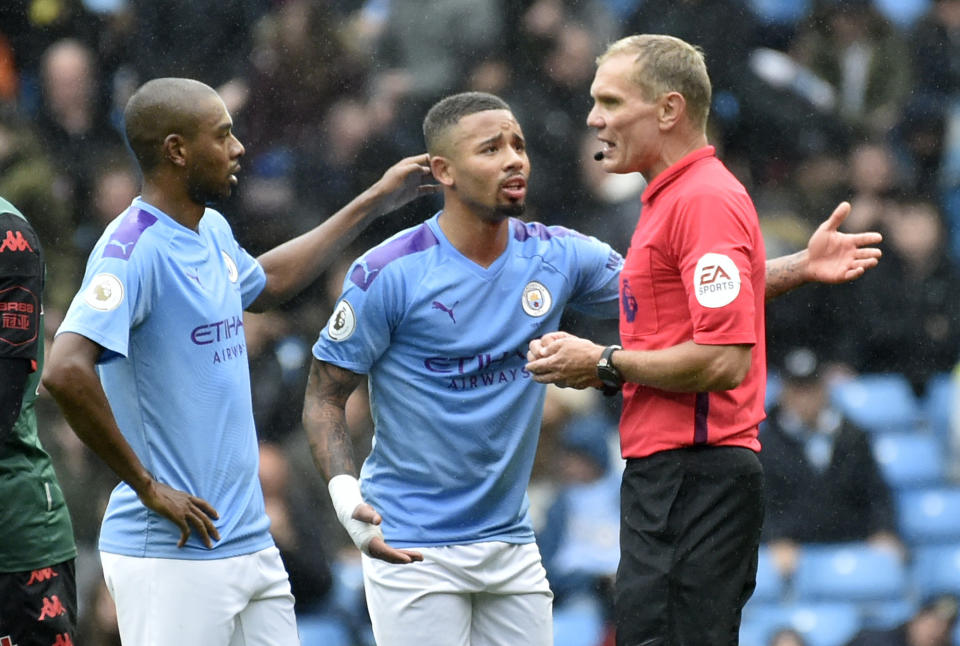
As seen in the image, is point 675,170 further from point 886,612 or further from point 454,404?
point 886,612

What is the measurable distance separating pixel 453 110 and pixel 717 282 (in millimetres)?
1193

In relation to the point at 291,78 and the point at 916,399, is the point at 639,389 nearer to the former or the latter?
the point at 916,399

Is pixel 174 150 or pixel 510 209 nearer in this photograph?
pixel 174 150

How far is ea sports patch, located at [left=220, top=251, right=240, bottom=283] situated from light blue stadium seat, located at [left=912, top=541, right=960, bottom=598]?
12.2 feet

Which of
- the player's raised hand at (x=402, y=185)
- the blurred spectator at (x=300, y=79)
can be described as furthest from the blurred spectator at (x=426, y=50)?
the player's raised hand at (x=402, y=185)

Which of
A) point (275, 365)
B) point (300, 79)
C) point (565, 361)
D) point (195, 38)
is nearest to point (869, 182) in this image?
point (300, 79)

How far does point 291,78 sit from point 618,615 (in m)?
4.04

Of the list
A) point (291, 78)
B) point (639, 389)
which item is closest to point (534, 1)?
point (291, 78)

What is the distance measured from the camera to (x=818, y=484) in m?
6.27

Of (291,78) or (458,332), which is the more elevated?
(291,78)

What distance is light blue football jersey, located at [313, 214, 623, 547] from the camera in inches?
155

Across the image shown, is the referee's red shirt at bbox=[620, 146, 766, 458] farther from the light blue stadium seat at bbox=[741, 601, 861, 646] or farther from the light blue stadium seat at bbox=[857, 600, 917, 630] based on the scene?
the light blue stadium seat at bbox=[857, 600, 917, 630]

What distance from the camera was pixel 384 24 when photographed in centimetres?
685

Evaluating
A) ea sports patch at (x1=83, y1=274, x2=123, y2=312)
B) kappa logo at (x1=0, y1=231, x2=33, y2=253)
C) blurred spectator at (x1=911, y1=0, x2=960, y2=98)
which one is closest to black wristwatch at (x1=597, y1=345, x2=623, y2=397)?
ea sports patch at (x1=83, y1=274, x2=123, y2=312)
